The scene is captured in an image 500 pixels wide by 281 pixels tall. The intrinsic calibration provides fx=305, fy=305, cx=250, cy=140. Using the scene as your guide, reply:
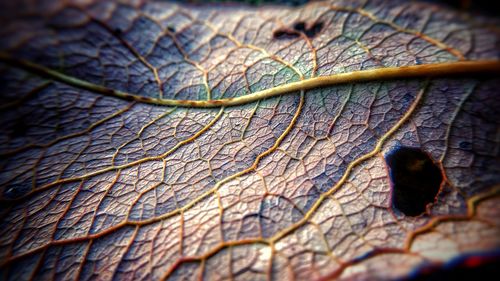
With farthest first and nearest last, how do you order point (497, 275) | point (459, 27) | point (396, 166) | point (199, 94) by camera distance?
1. point (199, 94)
2. point (459, 27)
3. point (396, 166)
4. point (497, 275)

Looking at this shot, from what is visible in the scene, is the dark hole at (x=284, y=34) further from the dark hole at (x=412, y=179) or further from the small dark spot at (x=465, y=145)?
the small dark spot at (x=465, y=145)

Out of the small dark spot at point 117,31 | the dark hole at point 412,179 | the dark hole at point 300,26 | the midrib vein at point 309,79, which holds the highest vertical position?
the small dark spot at point 117,31

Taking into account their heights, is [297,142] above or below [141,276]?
above

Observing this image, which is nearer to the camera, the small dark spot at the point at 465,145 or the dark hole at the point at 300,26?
the small dark spot at the point at 465,145

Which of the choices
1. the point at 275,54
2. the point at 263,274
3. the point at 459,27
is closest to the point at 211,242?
the point at 263,274

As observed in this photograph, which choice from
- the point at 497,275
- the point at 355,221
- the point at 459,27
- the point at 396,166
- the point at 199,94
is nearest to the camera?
the point at 497,275

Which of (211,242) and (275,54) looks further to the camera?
(275,54)

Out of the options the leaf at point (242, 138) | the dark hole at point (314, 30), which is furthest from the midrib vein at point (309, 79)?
the dark hole at point (314, 30)

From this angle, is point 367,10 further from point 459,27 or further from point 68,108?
point 68,108
